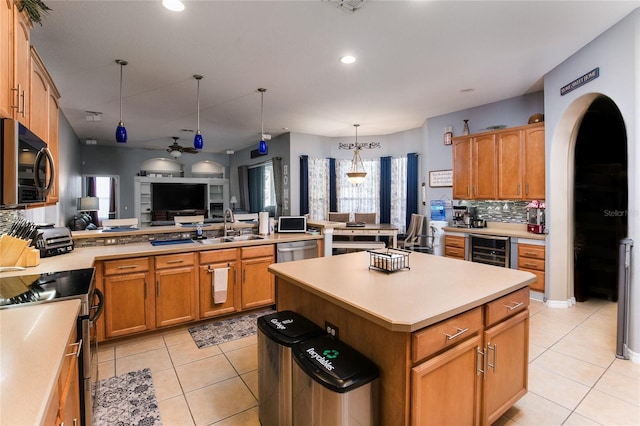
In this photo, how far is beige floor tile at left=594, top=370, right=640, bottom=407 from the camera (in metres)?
2.18

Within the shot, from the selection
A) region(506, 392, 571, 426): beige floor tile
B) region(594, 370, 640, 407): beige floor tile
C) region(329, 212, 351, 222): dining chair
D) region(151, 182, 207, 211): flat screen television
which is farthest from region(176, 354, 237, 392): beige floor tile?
region(151, 182, 207, 211): flat screen television

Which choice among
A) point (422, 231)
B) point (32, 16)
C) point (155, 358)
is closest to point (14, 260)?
point (155, 358)

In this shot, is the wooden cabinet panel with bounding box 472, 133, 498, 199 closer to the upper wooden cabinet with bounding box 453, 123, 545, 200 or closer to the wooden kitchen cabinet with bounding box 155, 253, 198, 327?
the upper wooden cabinet with bounding box 453, 123, 545, 200

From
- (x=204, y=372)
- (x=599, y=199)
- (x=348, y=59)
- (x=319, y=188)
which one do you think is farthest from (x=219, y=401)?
(x=319, y=188)

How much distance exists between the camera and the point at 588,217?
13.0ft

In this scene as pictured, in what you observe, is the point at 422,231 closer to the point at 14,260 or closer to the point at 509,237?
the point at 509,237

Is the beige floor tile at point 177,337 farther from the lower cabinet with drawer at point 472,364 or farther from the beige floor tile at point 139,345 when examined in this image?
the lower cabinet with drawer at point 472,364

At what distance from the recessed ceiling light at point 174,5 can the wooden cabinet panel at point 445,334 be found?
9.10 feet

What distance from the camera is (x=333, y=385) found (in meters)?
1.27

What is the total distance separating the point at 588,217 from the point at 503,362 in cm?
332

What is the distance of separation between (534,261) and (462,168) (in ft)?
5.85

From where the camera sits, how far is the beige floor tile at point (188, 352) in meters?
2.73

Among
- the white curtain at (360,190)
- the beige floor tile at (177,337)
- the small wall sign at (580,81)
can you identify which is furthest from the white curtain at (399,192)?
the beige floor tile at (177,337)

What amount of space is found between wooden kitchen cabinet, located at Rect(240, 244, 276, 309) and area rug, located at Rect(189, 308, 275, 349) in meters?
0.18
